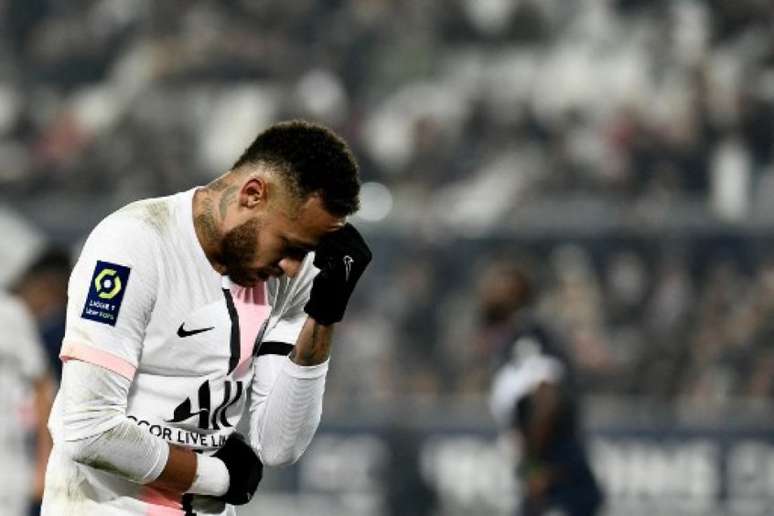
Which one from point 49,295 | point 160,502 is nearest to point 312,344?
point 160,502

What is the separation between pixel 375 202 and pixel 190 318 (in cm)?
854

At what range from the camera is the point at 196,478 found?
13.9ft

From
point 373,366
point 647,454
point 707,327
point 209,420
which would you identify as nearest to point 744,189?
point 707,327

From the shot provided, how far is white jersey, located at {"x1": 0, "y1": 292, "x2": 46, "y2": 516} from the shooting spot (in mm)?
7145

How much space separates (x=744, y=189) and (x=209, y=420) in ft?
28.3

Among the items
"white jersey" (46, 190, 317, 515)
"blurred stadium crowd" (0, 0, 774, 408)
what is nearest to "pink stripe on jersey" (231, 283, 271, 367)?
"white jersey" (46, 190, 317, 515)

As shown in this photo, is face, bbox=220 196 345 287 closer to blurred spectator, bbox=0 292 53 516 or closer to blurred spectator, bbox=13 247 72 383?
blurred spectator, bbox=0 292 53 516

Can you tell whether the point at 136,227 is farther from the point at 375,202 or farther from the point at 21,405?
the point at 375,202

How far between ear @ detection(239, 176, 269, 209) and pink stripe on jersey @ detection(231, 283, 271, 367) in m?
0.23

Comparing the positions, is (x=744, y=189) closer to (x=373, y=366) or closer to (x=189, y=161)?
(x=373, y=366)

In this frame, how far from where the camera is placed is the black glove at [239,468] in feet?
14.2

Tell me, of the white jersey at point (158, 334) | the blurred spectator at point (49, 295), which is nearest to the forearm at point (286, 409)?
the white jersey at point (158, 334)

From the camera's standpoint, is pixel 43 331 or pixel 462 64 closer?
pixel 43 331

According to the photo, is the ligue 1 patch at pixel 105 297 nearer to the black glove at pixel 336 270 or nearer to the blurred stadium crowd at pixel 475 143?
the black glove at pixel 336 270
